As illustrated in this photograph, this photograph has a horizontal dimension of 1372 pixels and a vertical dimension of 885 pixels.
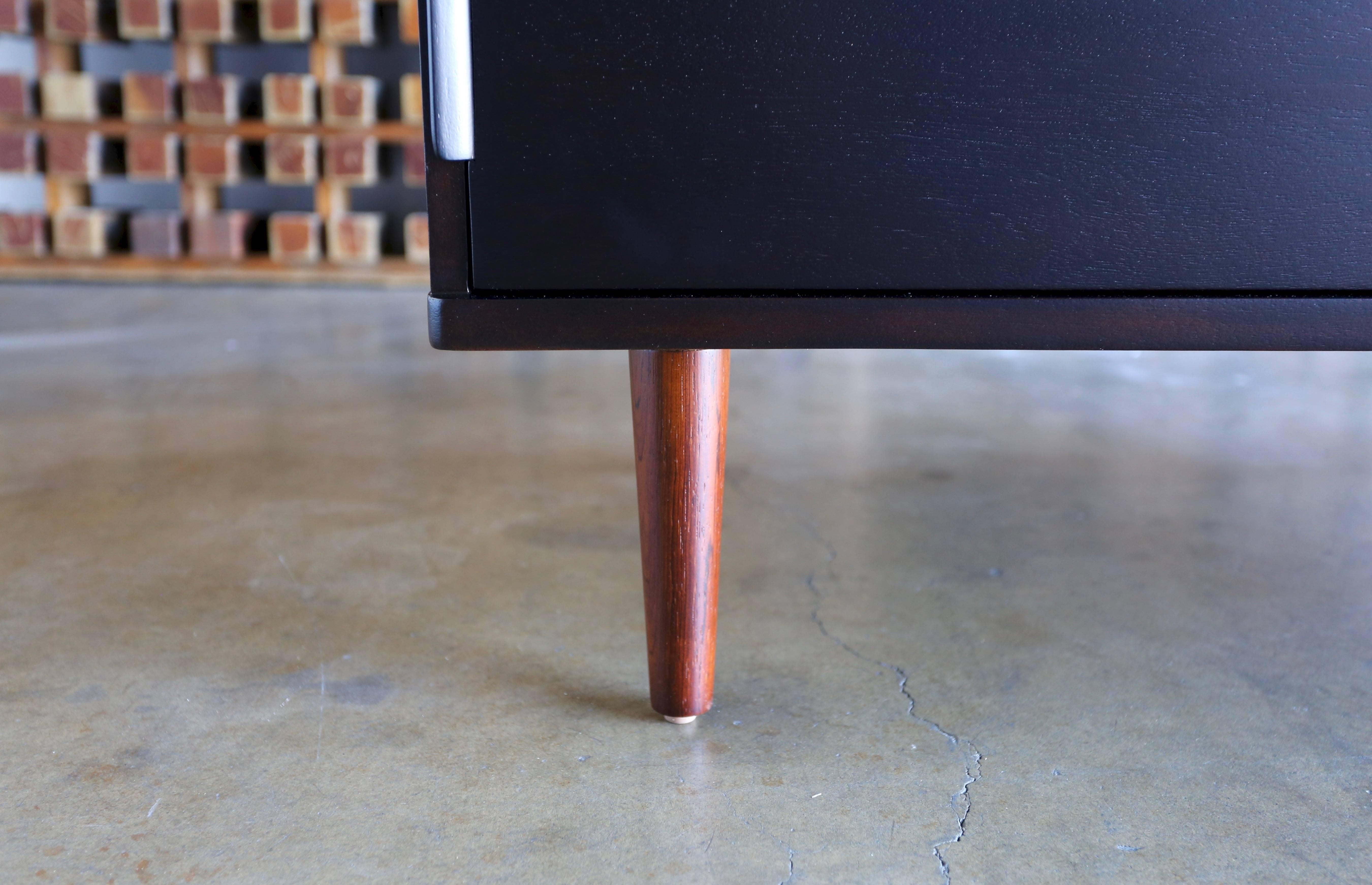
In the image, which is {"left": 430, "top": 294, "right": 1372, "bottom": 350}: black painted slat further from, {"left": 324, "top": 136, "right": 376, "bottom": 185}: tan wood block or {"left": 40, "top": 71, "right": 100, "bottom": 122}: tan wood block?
{"left": 40, "top": 71, "right": 100, "bottom": 122}: tan wood block

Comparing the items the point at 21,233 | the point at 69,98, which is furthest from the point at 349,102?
the point at 21,233

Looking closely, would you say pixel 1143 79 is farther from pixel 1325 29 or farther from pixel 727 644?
pixel 727 644

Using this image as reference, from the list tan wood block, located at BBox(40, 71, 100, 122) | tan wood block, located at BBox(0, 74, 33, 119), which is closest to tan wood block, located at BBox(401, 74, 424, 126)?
tan wood block, located at BBox(40, 71, 100, 122)

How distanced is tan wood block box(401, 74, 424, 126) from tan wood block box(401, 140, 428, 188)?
3.0 inches

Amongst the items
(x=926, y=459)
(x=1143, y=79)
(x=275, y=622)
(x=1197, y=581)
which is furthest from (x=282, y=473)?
(x=1143, y=79)

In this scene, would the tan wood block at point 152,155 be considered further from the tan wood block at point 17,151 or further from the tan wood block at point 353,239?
the tan wood block at point 353,239

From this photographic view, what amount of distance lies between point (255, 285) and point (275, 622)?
10.7 ft

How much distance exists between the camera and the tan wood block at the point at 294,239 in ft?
13.7

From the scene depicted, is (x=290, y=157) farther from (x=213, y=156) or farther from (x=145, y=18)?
(x=145, y=18)

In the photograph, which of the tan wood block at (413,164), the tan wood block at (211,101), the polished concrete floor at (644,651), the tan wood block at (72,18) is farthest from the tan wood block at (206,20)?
the polished concrete floor at (644,651)

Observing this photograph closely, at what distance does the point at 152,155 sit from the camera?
4129 millimetres

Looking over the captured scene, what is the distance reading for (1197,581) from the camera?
4.44 feet

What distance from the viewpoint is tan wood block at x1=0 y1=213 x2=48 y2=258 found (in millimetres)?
4160

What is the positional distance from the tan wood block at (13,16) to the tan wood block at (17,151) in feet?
1.14
